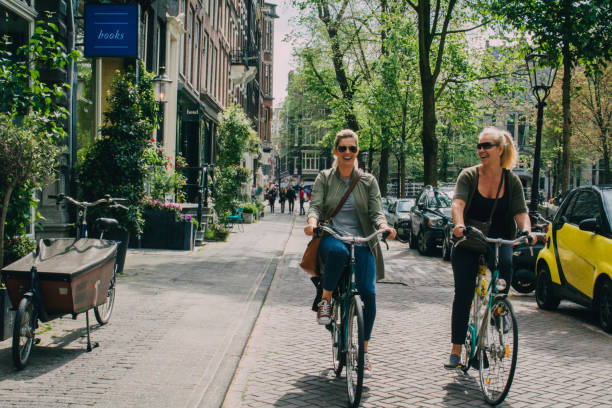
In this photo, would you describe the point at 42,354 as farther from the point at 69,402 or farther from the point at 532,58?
the point at 532,58

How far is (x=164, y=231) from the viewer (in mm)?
13953

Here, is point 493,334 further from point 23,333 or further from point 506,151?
point 23,333

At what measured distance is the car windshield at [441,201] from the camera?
57.0 ft

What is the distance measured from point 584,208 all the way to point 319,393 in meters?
4.94

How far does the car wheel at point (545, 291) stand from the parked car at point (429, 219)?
23.3ft

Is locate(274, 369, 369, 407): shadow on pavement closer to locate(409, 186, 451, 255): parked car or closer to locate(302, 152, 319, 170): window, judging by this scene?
locate(409, 186, 451, 255): parked car

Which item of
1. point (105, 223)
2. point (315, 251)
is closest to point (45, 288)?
point (105, 223)

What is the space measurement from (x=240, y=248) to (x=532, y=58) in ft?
26.6

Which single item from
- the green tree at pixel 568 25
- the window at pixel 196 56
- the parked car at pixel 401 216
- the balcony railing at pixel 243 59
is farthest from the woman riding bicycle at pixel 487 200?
the balcony railing at pixel 243 59

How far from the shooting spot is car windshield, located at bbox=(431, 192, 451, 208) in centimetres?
1739

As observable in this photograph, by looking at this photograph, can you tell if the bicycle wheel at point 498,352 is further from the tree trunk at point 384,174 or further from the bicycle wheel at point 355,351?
the tree trunk at point 384,174

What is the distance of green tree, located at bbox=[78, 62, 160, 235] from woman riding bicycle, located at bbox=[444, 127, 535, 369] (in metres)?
6.61

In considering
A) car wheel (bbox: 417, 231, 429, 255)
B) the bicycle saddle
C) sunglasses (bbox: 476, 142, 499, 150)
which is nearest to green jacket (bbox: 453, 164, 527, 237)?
sunglasses (bbox: 476, 142, 499, 150)

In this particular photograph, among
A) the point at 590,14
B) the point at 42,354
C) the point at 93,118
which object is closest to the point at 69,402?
the point at 42,354
